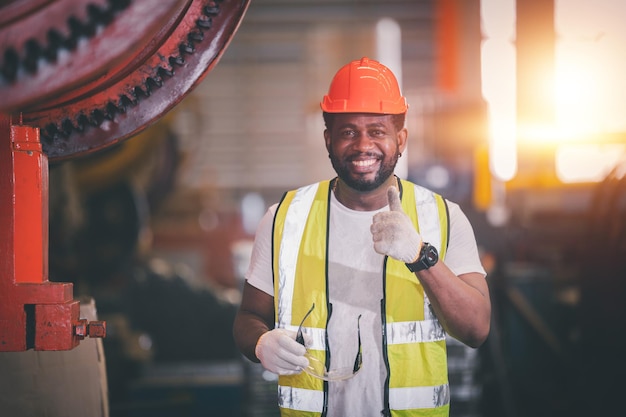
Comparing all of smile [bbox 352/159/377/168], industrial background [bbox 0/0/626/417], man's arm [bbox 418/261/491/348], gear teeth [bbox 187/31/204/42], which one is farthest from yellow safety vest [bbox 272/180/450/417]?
gear teeth [bbox 187/31/204/42]

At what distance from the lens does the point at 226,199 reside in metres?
18.7

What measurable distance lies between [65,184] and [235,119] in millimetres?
13781

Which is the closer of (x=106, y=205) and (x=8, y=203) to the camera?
(x=8, y=203)

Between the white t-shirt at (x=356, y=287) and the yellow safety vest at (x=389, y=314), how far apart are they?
0.11ft

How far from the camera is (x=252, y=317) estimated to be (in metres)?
2.37

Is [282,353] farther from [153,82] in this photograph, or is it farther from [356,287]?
[153,82]

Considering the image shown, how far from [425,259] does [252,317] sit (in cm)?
65

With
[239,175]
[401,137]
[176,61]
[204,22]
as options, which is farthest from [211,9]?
[239,175]

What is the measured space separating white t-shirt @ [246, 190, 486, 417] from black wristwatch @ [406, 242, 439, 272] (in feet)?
0.71

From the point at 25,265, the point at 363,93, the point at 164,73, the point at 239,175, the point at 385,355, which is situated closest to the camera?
the point at 25,265

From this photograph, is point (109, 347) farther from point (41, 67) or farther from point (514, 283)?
point (41, 67)

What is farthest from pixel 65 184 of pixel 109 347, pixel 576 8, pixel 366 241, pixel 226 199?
pixel 226 199

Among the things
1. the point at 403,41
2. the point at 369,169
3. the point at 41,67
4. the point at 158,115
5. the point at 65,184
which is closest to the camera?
the point at 41,67

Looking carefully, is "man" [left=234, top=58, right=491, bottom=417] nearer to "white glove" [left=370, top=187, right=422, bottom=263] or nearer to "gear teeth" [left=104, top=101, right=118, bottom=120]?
"white glove" [left=370, top=187, right=422, bottom=263]
